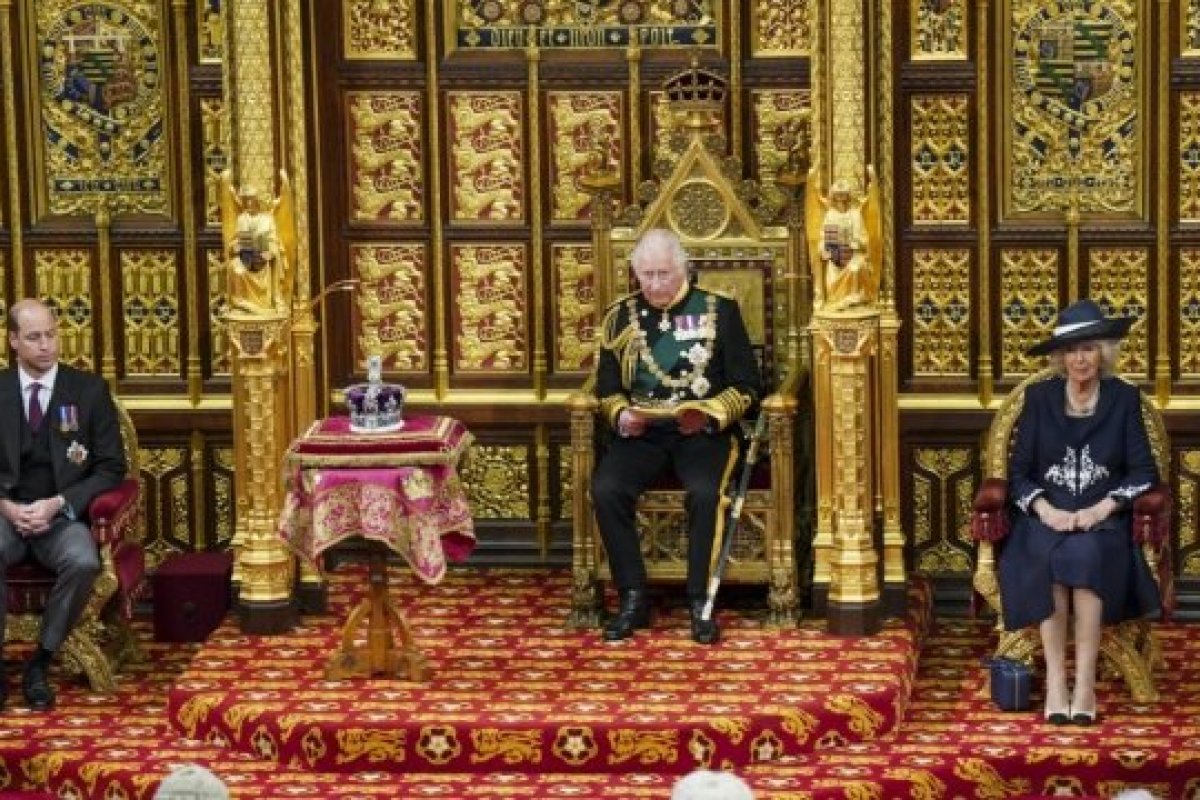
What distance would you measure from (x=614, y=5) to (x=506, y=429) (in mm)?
1803

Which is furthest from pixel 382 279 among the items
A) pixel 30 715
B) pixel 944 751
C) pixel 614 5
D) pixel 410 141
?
pixel 944 751

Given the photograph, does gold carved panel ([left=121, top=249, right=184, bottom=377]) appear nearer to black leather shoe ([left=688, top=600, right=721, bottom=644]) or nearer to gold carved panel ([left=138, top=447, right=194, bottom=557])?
gold carved panel ([left=138, top=447, right=194, bottom=557])

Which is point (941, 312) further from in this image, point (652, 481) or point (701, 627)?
point (701, 627)

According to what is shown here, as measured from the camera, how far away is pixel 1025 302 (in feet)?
45.4

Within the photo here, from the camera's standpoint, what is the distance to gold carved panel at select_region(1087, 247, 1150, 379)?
13719mm

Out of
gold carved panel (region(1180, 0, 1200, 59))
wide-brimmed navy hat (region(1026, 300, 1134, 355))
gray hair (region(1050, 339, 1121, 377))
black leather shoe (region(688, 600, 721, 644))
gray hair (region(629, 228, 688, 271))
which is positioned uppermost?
gold carved panel (region(1180, 0, 1200, 59))

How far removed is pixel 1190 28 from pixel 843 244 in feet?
6.01

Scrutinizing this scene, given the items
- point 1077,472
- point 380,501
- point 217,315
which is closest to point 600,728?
point 380,501

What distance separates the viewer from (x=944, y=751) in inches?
474

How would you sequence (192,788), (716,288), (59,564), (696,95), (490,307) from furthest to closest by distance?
1. (490,307)
2. (716,288)
3. (696,95)
4. (59,564)
5. (192,788)

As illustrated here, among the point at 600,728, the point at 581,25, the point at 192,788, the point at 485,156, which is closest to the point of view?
the point at 192,788

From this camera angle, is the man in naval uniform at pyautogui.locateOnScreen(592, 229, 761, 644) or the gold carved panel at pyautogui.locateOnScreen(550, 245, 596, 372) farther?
the gold carved panel at pyautogui.locateOnScreen(550, 245, 596, 372)

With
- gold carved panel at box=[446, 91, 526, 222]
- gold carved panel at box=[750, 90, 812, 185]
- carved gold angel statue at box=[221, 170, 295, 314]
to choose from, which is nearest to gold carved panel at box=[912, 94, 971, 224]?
gold carved panel at box=[750, 90, 812, 185]

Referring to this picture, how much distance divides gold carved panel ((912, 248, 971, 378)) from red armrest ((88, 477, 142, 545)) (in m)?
3.23
